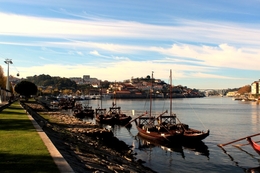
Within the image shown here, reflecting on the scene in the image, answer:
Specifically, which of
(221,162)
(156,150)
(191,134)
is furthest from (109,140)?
(221,162)

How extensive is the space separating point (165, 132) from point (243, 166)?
12.9 m

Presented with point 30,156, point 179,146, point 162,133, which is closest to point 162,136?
point 162,133

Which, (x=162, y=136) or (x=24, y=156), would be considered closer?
(x=24, y=156)

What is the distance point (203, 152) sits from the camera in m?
32.3

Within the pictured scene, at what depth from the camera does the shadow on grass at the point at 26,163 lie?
36.9 feet

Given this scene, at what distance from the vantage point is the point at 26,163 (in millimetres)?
12070

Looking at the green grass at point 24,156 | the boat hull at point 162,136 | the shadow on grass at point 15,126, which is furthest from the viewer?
the boat hull at point 162,136

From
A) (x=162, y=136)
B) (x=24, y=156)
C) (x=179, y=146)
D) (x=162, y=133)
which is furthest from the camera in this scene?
(x=162, y=133)

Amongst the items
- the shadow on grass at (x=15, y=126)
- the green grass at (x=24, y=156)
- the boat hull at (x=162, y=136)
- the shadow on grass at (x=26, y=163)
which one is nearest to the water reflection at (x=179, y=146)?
the boat hull at (x=162, y=136)

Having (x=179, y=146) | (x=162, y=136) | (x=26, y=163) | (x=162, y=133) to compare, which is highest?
(x=26, y=163)

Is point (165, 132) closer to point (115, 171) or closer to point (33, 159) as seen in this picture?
point (115, 171)

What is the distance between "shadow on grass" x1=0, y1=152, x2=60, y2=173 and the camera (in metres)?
11.3

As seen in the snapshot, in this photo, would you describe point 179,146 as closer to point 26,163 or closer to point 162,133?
point 162,133

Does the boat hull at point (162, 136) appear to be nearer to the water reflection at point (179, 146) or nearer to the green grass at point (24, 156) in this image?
the water reflection at point (179, 146)
